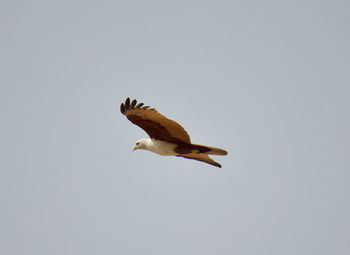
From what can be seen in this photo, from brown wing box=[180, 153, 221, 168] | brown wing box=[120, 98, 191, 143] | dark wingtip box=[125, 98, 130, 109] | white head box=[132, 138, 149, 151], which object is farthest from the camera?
brown wing box=[180, 153, 221, 168]

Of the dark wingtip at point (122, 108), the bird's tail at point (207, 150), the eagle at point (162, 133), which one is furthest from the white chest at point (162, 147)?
the dark wingtip at point (122, 108)

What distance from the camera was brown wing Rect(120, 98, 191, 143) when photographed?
10492 millimetres

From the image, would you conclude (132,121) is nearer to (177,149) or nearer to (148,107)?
(148,107)

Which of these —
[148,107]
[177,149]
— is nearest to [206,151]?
[177,149]

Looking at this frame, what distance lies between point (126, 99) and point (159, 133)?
1142 millimetres

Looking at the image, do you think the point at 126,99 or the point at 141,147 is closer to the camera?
the point at 126,99

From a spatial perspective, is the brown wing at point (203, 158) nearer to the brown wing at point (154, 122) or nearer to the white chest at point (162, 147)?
the white chest at point (162, 147)

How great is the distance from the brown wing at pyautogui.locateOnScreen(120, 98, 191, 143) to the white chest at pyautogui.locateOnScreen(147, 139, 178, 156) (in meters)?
0.16

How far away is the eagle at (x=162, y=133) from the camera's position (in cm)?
1053

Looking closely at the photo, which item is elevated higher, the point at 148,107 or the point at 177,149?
the point at 148,107

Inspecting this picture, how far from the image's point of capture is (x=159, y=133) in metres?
10.9

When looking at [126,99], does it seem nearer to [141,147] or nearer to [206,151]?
[141,147]

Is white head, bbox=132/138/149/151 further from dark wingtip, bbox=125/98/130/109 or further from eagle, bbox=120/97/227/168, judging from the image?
dark wingtip, bbox=125/98/130/109

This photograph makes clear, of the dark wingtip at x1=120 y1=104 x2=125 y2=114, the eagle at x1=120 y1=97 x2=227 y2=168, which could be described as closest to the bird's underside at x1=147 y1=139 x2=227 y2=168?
the eagle at x1=120 y1=97 x2=227 y2=168
